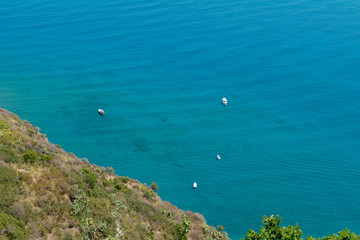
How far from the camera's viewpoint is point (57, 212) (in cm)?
2100

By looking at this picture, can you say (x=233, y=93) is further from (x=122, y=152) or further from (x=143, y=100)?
(x=122, y=152)

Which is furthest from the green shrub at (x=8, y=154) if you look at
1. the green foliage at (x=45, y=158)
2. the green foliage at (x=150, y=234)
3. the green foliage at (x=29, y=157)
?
the green foliage at (x=150, y=234)

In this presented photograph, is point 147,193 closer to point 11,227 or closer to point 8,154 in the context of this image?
point 8,154

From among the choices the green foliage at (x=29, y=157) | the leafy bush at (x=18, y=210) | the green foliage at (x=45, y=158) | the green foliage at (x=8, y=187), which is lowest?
the leafy bush at (x=18, y=210)

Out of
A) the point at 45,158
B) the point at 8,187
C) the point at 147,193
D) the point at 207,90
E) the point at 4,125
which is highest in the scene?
the point at 207,90

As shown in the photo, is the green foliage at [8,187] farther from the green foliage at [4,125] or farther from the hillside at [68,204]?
the green foliage at [4,125]

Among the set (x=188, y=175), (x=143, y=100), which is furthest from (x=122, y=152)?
(x=143, y=100)

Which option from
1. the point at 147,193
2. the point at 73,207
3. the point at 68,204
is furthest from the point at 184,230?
the point at 68,204

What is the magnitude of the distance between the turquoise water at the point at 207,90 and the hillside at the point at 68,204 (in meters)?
13.4

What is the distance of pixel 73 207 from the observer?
21953 mm

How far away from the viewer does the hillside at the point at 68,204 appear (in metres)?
19.8

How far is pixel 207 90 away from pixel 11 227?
153 feet

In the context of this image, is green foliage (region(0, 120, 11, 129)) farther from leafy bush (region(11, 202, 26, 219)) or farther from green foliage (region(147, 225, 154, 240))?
green foliage (region(147, 225, 154, 240))

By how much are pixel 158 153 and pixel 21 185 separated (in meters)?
28.4
